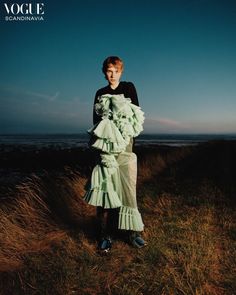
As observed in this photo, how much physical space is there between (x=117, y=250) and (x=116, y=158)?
3.62ft

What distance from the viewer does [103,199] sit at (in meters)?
3.03

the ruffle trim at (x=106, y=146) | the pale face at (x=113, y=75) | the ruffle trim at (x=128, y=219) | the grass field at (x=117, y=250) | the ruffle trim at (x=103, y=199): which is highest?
the pale face at (x=113, y=75)

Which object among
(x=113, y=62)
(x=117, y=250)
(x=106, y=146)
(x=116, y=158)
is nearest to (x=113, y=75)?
(x=113, y=62)

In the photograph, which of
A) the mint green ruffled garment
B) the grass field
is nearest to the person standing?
the mint green ruffled garment

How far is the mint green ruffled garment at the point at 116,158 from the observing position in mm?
2896

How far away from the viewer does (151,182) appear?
7945mm

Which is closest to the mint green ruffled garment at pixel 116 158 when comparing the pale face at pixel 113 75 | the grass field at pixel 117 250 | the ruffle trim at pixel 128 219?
the ruffle trim at pixel 128 219

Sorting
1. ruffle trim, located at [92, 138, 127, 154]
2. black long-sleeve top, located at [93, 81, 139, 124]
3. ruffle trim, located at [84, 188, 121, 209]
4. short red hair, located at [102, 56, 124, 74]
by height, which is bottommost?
ruffle trim, located at [84, 188, 121, 209]

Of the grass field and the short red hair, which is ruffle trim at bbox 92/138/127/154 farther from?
the grass field

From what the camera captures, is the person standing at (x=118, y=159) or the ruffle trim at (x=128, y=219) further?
the ruffle trim at (x=128, y=219)

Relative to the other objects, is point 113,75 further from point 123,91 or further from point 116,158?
point 116,158

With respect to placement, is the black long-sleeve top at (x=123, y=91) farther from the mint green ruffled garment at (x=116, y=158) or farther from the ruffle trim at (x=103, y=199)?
the ruffle trim at (x=103, y=199)

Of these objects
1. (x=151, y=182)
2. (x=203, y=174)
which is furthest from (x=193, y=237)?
(x=203, y=174)

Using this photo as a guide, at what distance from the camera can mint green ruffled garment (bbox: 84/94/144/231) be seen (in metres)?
2.90
